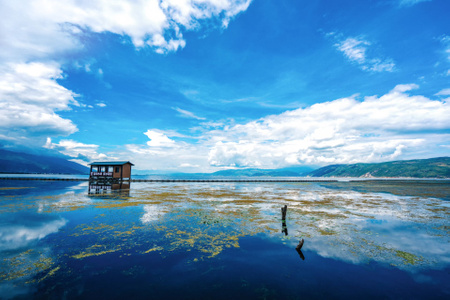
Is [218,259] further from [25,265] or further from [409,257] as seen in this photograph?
[409,257]

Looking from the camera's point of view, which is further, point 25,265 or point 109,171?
point 109,171

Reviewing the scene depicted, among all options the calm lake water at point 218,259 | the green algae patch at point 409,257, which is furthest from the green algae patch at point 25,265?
the green algae patch at point 409,257

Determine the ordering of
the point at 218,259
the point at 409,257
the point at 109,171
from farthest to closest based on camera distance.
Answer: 1. the point at 109,171
2. the point at 409,257
3. the point at 218,259

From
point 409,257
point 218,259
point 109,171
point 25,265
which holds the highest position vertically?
point 109,171

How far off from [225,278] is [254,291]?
189 centimetres

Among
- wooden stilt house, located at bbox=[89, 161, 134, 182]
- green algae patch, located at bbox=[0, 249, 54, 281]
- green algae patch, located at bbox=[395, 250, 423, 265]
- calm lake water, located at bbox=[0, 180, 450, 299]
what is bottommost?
green algae patch, located at bbox=[395, 250, 423, 265]

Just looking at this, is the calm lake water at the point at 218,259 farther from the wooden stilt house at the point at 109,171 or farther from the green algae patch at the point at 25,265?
the wooden stilt house at the point at 109,171

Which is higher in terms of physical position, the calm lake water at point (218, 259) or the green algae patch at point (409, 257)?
the calm lake water at point (218, 259)

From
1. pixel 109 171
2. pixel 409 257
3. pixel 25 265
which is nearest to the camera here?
pixel 25 265

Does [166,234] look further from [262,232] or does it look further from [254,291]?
[254,291]

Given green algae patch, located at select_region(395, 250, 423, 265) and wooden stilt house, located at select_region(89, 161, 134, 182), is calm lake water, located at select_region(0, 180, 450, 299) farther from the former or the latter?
wooden stilt house, located at select_region(89, 161, 134, 182)

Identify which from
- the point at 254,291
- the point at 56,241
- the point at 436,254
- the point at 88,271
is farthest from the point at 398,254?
the point at 56,241

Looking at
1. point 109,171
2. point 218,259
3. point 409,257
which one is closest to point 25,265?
point 218,259

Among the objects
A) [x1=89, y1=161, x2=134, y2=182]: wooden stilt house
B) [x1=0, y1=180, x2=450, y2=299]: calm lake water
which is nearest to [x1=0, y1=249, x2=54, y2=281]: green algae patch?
[x1=0, y1=180, x2=450, y2=299]: calm lake water
